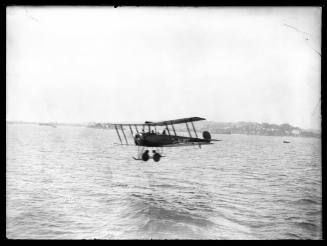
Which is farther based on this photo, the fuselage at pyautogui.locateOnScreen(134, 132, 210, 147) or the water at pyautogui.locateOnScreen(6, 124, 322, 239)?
the water at pyautogui.locateOnScreen(6, 124, 322, 239)

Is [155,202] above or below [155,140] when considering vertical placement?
below

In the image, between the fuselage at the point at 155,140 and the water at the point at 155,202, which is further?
the water at the point at 155,202

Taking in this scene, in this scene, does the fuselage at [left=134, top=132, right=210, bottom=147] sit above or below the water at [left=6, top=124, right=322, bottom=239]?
above

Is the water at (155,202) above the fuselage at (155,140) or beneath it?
beneath

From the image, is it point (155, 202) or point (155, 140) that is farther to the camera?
point (155, 202)

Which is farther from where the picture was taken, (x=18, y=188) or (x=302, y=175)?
(x=302, y=175)
